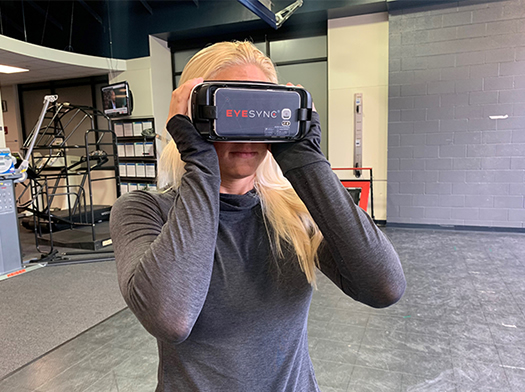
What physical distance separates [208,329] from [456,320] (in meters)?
2.36

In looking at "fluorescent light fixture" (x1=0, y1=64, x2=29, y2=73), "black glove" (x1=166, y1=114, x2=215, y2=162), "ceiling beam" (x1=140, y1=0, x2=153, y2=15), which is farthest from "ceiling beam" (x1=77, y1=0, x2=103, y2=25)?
"black glove" (x1=166, y1=114, x2=215, y2=162)

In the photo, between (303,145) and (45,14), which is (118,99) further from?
(303,145)

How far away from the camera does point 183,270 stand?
551mm

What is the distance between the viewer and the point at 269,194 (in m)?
0.76

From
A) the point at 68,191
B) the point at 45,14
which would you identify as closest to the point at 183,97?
the point at 68,191

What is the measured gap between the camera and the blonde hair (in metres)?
0.70

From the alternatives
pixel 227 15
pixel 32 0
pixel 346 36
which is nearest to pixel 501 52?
pixel 346 36

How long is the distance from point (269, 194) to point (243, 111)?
214mm

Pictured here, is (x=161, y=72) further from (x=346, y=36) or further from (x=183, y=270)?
(x=183, y=270)

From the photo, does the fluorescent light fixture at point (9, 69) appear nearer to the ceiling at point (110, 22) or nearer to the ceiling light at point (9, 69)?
the ceiling light at point (9, 69)

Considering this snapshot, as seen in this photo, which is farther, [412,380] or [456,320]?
[456,320]

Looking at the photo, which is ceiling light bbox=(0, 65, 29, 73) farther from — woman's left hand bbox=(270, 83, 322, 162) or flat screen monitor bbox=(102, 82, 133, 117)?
woman's left hand bbox=(270, 83, 322, 162)

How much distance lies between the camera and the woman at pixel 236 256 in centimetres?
56

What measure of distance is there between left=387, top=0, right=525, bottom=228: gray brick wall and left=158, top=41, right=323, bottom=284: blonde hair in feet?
15.3
